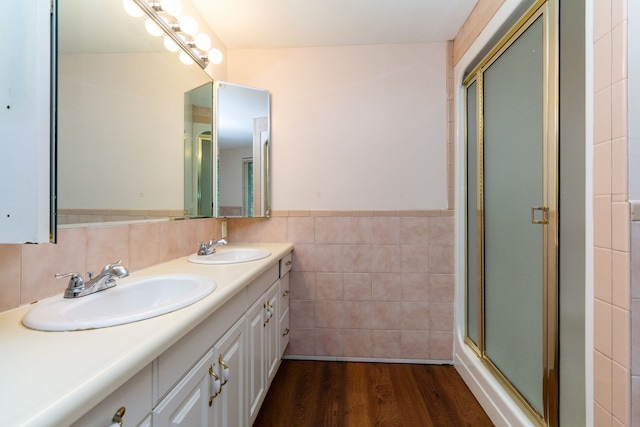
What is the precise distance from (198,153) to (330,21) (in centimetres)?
121

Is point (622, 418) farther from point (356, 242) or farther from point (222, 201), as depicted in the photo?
point (222, 201)

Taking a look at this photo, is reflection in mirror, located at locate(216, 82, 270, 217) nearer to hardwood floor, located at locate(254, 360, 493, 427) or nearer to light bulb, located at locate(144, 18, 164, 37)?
light bulb, located at locate(144, 18, 164, 37)

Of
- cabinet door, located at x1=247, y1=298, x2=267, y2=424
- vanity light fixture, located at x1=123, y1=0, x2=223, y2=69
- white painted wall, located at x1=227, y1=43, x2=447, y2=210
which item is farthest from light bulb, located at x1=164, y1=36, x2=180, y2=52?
cabinet door, located at x1=247, y1=298, x2=267, y2=424

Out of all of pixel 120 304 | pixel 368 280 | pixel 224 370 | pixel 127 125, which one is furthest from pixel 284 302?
pixel 127 125

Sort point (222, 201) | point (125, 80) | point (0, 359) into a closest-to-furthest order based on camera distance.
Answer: point (0, 359) → point (125, 80) → point (222, 201)

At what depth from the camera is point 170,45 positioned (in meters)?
1.50

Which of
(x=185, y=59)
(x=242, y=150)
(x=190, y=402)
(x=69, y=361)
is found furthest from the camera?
(x=242, y=150)

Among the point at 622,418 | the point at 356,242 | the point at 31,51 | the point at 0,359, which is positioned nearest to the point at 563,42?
the point at 622,418

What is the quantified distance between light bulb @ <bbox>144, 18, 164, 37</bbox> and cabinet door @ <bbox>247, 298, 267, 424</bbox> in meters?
1.41

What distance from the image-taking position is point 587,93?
92 cm

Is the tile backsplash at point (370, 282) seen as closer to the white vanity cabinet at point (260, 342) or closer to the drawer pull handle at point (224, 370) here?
the white vanity cabinet at point (260, 342)

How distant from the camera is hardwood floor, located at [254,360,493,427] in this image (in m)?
1.53

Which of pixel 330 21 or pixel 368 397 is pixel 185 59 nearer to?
pixel 330 21

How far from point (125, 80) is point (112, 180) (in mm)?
446
